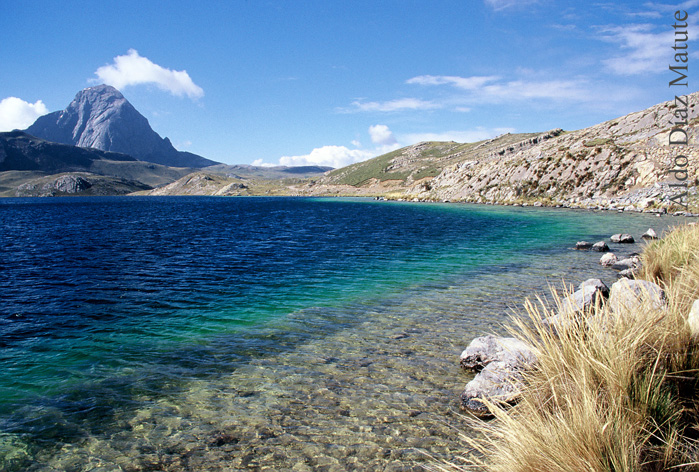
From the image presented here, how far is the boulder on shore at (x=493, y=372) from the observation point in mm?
6523

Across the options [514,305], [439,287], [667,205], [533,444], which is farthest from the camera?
[667,205]

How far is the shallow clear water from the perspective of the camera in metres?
6.36

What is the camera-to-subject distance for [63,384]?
8.63 m

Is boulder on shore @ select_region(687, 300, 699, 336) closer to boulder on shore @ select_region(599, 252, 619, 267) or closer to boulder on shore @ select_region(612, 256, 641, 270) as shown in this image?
boulder on shore @ select_region(612, 256, 641, 270)

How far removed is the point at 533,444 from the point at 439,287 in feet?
44.0

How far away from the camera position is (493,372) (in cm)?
676

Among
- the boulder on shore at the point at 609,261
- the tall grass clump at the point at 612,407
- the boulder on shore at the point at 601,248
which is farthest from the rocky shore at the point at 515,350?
the boulder on shore at the point at 601,248

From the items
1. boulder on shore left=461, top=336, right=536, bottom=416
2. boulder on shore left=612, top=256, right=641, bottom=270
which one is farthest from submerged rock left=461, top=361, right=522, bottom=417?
boulder on shore left=612, top=256, right=641, bottom=270

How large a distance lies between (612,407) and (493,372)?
3041 mm

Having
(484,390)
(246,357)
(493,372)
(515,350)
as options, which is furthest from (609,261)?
(246,357)

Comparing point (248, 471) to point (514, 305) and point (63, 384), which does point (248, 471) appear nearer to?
point (63, 384)

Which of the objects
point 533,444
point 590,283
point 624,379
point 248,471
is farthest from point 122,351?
point 590,283

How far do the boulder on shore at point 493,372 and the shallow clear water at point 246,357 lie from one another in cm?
48

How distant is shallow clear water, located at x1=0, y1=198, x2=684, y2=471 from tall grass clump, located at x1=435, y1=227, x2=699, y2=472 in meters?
2.37
